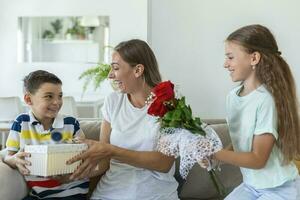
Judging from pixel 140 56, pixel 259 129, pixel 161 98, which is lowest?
pixel 259 129

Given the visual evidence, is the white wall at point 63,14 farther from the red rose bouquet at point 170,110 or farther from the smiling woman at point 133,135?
the red rose bouquet at point 170,110

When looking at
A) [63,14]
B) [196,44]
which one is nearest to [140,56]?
[196,44]

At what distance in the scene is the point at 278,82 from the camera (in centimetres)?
154

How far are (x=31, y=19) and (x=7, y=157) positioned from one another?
5137 mm

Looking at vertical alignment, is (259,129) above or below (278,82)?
below

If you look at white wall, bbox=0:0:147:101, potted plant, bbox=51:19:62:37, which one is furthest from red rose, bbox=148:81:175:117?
potted plant, bbox=51:19:62:37

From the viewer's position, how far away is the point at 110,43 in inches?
252

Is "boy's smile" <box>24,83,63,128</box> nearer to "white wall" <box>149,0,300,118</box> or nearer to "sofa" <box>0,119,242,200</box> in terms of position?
"sofa" <box>0,119,242,200</box>

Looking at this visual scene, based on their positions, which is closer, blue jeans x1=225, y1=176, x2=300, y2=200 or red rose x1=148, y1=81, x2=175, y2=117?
red rose x1=148, y1=81, x2=175, y2=117

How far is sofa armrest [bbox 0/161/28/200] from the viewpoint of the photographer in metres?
1.70

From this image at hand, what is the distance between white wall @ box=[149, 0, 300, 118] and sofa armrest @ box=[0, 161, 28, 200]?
2222 mm

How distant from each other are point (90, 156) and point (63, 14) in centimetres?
514

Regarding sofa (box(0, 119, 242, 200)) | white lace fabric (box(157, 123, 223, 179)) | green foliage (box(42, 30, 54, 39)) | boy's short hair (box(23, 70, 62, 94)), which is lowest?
sofa (box(0, 119, 242, 200))

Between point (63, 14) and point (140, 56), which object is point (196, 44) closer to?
point (140, 56)
